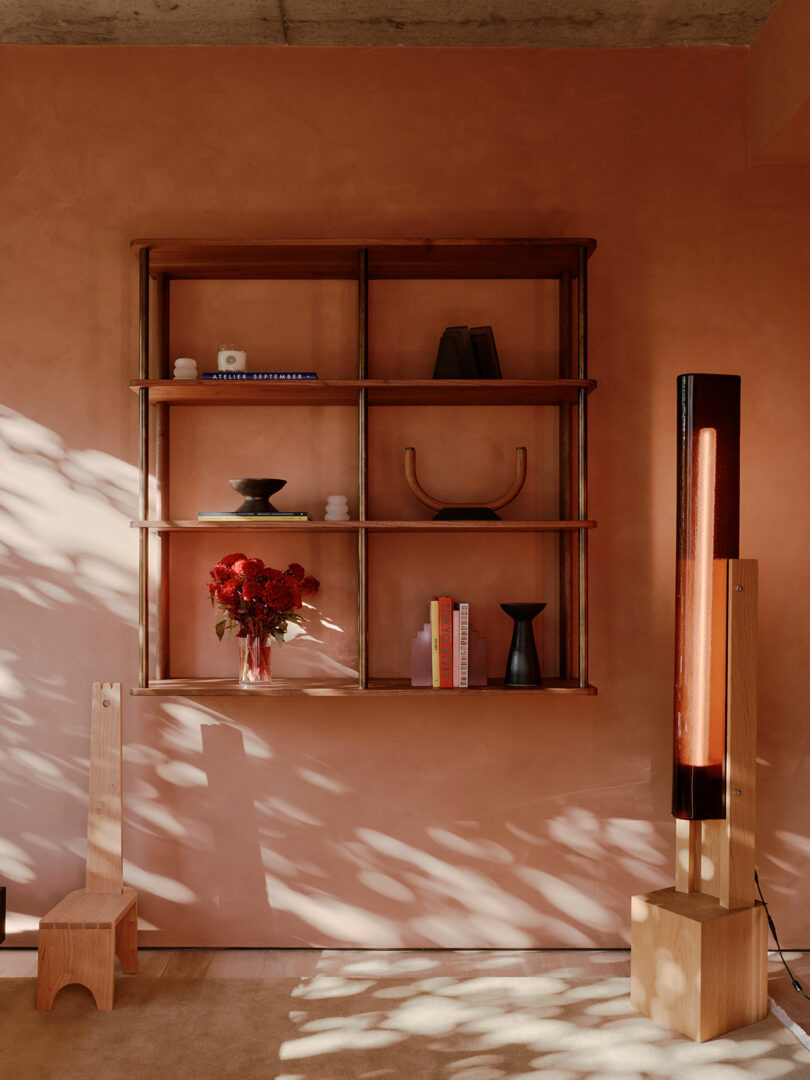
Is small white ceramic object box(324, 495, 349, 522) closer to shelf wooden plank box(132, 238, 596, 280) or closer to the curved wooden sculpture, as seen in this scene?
the curved wooden sculpture

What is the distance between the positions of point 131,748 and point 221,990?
2.70 feet

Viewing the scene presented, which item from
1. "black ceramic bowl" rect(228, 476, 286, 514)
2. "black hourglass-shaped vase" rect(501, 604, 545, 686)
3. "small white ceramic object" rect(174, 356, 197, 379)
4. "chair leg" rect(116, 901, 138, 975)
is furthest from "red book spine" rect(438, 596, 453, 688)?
"chair leg" rect(116, 901, 138, 975)

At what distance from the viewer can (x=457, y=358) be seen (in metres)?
2.82

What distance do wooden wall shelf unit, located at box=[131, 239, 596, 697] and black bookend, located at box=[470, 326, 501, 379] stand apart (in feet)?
0.23

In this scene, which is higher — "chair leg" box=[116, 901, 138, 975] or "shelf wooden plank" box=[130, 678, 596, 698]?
"shelf wooden plank" box=[130, 678, 596, 698]

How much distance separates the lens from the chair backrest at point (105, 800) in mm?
2727

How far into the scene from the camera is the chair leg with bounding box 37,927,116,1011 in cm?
249

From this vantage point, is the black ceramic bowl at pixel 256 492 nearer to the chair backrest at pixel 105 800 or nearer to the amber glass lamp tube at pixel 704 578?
the chair backrest at pixel 105 800

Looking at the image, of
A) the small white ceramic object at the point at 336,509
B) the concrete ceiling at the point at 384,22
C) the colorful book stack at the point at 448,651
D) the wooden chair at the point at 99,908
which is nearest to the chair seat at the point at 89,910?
the wooden chair at the point at 99,908

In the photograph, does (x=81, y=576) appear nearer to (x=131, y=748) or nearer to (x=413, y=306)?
(x=131, y=748)

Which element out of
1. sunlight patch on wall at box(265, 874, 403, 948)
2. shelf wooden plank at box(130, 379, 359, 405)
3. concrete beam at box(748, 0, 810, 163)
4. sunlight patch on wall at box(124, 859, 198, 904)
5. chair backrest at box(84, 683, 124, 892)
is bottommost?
sunlight patch on wall at box(265, 874, 403, 948)

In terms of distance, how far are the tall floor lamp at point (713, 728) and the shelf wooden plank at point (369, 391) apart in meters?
0.44

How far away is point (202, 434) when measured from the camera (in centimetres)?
300

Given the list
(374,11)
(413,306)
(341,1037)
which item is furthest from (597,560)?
(374,11)
